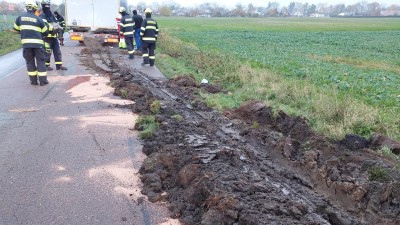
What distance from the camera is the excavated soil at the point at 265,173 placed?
158 inches

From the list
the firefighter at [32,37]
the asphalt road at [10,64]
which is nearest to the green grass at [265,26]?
the asphalt road at [10,64]

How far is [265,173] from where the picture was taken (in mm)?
5133

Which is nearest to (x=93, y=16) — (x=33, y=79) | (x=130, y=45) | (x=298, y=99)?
(x=130, y=45)

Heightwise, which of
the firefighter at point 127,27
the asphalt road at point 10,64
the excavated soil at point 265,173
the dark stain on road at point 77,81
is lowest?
the asphalt road at point 10,64

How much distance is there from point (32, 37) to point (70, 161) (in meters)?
6.07

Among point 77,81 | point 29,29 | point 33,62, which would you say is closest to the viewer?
point 29,29

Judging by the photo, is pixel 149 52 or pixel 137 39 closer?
pixel 149 52

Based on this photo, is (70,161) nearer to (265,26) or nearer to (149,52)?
(149,52)

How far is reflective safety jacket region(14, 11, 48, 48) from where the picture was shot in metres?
10.1

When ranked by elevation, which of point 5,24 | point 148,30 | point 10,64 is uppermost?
point 148,30

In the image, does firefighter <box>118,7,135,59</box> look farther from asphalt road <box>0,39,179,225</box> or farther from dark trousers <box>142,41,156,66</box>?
asphalt road <box>0,39,179,225</box>

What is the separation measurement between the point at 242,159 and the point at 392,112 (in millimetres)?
4154

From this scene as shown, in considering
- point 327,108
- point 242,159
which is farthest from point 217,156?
point 327,108

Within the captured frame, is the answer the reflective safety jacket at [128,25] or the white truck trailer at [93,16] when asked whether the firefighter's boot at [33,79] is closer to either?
the reflective safety jacket at [128,25]
